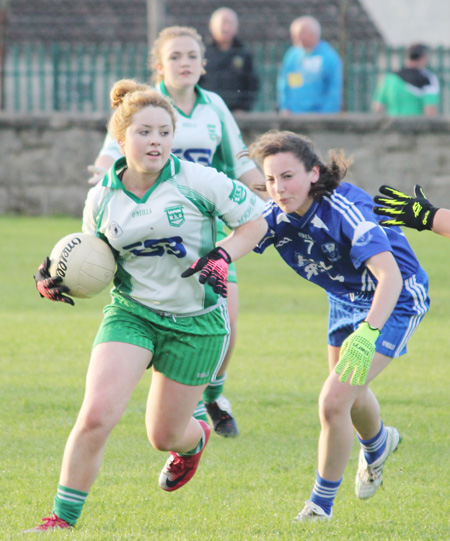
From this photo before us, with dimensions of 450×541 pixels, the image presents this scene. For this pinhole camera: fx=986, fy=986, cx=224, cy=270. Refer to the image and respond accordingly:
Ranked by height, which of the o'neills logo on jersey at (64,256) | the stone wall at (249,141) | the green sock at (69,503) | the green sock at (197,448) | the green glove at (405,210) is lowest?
the stone wall at (249,141)

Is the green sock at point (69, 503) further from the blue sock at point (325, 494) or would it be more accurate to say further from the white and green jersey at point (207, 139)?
the white and green jersey at point (207, 139)

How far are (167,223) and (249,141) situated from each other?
35.5 feet

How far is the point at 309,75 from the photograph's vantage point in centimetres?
1394

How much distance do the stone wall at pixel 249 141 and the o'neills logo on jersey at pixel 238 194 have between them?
33.7 feet

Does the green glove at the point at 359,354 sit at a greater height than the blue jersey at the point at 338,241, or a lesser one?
lesser

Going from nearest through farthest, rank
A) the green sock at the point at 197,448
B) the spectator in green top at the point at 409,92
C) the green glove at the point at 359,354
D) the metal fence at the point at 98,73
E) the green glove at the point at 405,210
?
the green glove at the point at 359,354
the green glove at the point at 405,210
the green sock at the point at 197,448
the spectator in green top at the point at 409,92
the metal fence at the point at 98,73

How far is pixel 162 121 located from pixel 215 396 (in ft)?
7.02

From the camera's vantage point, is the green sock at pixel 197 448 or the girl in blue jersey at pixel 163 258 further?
the green sock at pixel 197 448

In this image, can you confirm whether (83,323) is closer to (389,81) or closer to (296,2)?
(389,81)

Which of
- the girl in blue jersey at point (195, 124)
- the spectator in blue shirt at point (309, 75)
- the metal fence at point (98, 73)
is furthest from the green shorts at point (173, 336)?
the metal fence at point (98, 73)

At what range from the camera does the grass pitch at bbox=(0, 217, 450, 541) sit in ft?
13.7

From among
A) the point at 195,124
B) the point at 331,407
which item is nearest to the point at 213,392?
the point at 195,124

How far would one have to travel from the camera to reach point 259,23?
904 inches

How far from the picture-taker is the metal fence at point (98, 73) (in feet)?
49.3
